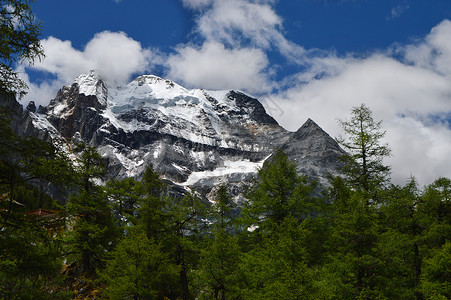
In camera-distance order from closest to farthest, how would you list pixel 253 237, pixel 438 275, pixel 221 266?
pixel 438 275, pixel 221 266, pixel 253 237

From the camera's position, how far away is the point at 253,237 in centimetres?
2159

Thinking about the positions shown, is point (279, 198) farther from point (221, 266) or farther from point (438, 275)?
point (438, 275)

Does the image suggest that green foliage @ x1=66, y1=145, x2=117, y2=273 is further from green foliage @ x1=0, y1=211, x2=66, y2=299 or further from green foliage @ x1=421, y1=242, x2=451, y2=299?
green foliage @ x1=421, y1=242, x2=451, y2=299

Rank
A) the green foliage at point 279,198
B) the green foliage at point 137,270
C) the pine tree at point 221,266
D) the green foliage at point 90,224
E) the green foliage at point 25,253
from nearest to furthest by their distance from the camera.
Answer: the green foliage at point 25,253
the pine tree at point 221,266
the green foliage at point 137,270
the green foliage at point 279,198
the green foliage at point 90,224

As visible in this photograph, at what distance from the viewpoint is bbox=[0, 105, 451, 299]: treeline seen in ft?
31.2

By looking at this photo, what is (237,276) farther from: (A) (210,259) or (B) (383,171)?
(B) (383,171)

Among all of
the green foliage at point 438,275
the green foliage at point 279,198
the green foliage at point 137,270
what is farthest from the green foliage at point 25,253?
the green foliage at point 438,275

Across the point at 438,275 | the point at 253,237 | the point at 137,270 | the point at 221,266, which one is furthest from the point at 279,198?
the point at 137,270

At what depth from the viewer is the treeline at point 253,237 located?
952 cm

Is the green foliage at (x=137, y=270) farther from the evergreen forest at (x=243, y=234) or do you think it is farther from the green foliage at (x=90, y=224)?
the green foliage at (x=90, y=224)

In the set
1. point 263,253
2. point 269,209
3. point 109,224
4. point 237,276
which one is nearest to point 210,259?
point 237,276

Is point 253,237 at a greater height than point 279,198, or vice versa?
point 279,198

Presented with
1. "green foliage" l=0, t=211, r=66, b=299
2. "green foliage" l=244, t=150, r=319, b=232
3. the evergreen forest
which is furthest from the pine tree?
"green foliage" l=0, t=211, r=66, b=299

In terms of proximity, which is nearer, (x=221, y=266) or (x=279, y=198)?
(x=221, y=266)
